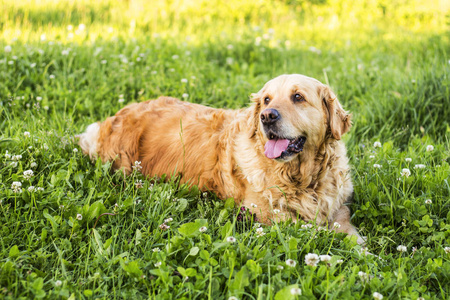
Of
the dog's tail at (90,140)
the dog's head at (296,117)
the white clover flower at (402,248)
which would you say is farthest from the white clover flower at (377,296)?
the dog's tail at (90,140)

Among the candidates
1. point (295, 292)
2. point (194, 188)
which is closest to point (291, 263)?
point (295, 292)

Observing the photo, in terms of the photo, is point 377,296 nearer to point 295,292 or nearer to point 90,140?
point 295,292

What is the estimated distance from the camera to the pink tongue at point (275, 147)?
301 cm

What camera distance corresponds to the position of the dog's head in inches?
116

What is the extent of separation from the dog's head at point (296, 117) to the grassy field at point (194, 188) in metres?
0.54

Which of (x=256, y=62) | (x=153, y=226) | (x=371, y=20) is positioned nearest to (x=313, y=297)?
(x=153, y=226)

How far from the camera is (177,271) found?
2.34 m

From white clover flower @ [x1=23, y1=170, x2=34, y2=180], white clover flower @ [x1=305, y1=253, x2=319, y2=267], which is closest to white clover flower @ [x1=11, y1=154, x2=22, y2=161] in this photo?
white clover flower @ [x1=23, y1=170, x2=34, y2=180]

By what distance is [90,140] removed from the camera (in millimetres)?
3959

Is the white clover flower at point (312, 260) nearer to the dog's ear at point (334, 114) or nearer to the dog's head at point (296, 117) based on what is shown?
the dog's head at point (296, 117)

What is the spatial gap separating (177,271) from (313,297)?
0.74 meters

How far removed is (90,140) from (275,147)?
185 cm

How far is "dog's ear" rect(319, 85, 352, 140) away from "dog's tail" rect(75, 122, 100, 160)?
201cm

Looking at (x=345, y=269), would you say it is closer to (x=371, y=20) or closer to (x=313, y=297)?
(x=313, y=297)
